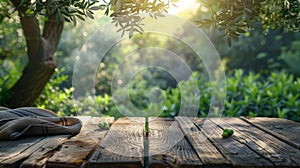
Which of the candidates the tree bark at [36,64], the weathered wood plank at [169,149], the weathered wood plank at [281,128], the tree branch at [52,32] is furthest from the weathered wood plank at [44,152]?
the tree branch at [52,32]

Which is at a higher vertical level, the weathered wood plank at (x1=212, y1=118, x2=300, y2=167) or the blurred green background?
the blurred green background

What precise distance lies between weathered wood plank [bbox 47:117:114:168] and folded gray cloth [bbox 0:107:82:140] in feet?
0.30

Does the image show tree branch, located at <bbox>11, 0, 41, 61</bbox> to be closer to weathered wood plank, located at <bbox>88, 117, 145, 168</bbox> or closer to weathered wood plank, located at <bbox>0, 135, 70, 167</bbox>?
weathered wood plank, located at <bbox>88, 117, 145, 168</bbox>

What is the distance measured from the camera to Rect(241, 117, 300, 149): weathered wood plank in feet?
7.34

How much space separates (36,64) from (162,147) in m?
2.19

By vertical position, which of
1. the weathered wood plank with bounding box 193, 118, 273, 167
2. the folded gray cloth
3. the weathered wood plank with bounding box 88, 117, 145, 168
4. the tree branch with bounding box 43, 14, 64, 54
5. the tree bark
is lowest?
the weathered wood plank with bounding box 193, 118, 273, 167

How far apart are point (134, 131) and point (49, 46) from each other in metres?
1.72

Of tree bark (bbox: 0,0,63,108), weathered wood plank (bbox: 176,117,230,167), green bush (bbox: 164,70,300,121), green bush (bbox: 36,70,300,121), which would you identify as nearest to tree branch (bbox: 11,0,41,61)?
tree bark (bbox: 0,0,63,108)

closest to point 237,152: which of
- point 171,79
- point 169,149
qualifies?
point 169,149

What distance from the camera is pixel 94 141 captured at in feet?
7.13

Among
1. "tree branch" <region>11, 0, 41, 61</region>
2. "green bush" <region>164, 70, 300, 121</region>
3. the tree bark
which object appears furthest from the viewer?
"green bush" <region>164, 70, 300, 121</region>

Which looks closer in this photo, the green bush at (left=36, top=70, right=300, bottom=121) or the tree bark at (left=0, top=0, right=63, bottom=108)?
the tree bark at (left=0, top=0, right=63, bottom=108)

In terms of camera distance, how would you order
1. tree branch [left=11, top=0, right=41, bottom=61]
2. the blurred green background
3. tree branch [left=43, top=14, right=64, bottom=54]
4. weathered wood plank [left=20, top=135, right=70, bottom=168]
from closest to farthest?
weathered wood plank [left=20, top=135, right=70, bottom=168] → tree branch [left=11, top=0, right=41, bottom=61] → tree branch [left=43, top=14, right=64, bottom=54] → the blurred green background

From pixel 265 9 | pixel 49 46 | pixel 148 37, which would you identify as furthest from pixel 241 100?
pixel 148 37
